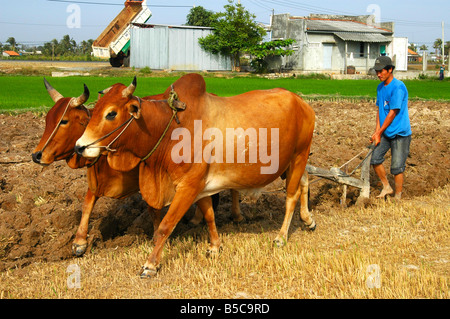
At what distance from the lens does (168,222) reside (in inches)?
189

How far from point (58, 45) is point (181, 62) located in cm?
4988

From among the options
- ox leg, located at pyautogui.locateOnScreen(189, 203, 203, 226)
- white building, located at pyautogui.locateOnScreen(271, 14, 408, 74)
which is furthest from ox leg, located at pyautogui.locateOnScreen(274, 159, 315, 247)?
white building, located at pyautogui.locateOnScreen(271, 14, 408, 74)

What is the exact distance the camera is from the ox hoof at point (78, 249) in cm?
531

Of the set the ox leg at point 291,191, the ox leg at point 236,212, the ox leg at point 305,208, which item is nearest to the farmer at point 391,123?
the ox leg at point 305,208

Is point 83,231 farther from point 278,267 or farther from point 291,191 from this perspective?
point 291,191

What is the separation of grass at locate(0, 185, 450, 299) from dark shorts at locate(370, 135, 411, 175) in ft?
2.95

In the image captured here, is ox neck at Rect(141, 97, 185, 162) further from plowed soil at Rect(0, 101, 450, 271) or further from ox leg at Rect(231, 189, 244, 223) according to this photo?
ox leg at Rect(231, 189, 244, 223)

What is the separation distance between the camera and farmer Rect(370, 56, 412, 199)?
22.1 ft

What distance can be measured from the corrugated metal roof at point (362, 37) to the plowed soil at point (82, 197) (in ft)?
93.8

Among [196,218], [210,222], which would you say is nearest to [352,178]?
[196,218]

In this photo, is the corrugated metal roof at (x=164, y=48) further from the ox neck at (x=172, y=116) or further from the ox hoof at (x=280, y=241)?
the ox neck at (x=172, y=116)

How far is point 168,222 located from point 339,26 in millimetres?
38131

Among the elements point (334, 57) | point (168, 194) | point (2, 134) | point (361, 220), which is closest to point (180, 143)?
point (168, 194)

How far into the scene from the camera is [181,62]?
118ft
